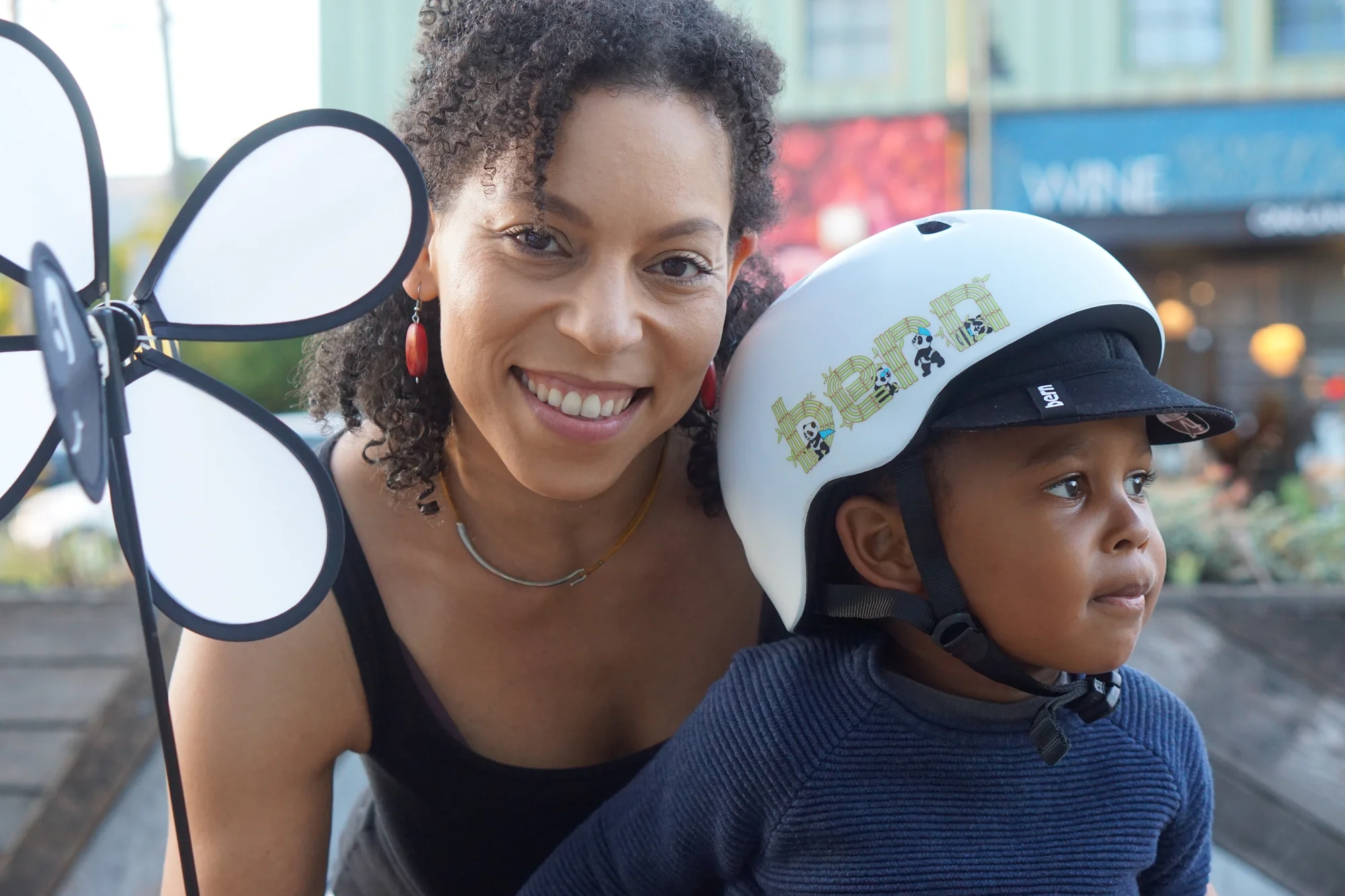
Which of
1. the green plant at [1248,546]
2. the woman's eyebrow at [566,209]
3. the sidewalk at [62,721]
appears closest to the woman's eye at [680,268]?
the woman's eyebrow at [566,209]

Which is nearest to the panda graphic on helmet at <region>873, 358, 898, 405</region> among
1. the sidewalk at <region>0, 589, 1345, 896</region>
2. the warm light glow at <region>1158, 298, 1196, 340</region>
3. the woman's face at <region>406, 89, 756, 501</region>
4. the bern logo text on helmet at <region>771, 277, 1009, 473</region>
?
the bern logo text on helmet at <region>771, 277, 1009, 473</region>

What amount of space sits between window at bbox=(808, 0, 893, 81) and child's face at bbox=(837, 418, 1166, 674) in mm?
10140

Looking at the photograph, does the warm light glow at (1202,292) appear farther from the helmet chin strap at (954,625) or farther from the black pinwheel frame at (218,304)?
the black pinwheel frame at (218,304)

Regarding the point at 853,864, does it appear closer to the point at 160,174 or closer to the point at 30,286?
the point at 30,286

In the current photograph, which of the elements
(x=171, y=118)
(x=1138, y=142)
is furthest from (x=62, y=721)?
(x=1138, y=142)

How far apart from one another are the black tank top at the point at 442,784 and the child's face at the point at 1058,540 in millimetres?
491

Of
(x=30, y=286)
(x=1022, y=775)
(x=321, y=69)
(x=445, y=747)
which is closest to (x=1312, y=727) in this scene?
(x=1022, y=775)

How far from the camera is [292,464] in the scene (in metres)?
1.32

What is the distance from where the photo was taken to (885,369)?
1.61m

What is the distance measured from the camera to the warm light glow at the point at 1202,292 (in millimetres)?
11383

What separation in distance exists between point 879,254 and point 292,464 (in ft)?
2.80

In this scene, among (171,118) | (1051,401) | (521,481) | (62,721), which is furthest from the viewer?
(171,118)

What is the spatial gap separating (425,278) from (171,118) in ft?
29.6

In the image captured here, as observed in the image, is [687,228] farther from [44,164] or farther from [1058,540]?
[44,164]
